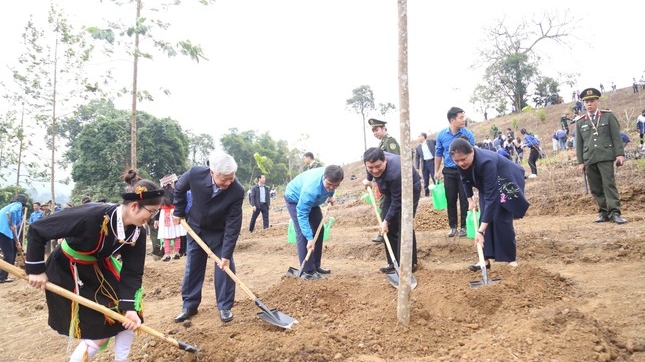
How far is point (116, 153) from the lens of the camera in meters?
22.6

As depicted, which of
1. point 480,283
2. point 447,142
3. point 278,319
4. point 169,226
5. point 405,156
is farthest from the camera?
point 169,226

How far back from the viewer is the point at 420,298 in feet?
11.7

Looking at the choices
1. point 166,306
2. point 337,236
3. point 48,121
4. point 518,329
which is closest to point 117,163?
point 48,121

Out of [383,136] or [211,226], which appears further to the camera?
[383,136]

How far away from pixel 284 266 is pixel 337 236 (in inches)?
85.0

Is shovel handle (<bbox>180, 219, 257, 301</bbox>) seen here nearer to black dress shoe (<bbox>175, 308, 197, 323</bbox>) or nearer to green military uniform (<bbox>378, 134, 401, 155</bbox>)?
black dress shoe (<bbox>175, 308, 197, 323</bbox>)

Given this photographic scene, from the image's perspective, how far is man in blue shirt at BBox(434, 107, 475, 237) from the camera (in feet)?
17.4

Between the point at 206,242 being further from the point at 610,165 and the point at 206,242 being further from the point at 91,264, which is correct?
the point at 610,165

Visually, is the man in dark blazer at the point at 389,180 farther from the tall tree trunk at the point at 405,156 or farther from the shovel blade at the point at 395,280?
the tall tree trunk at the point at 405,156

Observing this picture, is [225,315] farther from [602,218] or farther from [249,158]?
[249,158]

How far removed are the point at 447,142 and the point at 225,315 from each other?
360 cm

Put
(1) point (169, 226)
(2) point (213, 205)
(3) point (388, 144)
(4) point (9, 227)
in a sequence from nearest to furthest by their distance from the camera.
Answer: (2) point (213, 205)
(3) point (388, 144)
(1) point (169, 226)
(4) point (9, 227)

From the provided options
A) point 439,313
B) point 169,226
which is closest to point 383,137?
point 439,313

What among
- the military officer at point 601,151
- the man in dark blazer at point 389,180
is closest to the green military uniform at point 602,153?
the military officer at point 601,151
